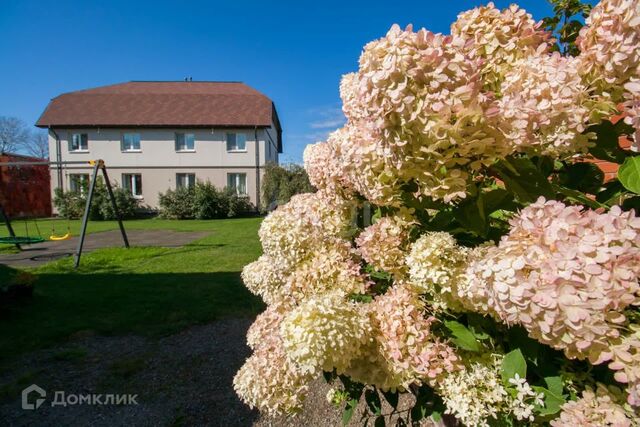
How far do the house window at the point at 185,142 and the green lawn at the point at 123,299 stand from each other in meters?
16.8

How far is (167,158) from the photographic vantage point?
2502 centimetres

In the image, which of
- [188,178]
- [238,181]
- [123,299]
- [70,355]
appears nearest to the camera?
[70,355]

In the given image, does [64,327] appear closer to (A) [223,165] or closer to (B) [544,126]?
(B) [544,126]

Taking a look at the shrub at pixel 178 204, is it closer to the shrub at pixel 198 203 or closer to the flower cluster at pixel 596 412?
the shrub at pixel 198 203

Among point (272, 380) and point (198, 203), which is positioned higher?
point (198, 203)

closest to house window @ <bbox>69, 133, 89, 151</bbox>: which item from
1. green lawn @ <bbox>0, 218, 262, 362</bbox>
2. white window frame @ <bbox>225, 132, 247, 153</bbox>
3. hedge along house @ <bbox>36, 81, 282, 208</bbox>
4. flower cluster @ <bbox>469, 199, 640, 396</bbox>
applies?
hedge along house @ <bbox>36, 81, 282, 208</bbox>

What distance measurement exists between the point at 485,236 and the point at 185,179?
26.4 m

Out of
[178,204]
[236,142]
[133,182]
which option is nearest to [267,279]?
[178,204]

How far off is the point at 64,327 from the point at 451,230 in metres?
5.62

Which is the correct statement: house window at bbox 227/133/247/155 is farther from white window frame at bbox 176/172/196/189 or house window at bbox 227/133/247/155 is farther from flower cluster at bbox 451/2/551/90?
flower cluster at bbox 451/2/551/90

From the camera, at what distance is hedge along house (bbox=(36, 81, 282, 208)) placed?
2445 centimetres

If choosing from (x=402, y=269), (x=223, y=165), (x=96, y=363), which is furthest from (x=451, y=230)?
(x=223, y=165)

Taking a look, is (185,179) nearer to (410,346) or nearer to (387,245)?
(387,245)

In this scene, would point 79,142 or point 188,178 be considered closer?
point 79,142
